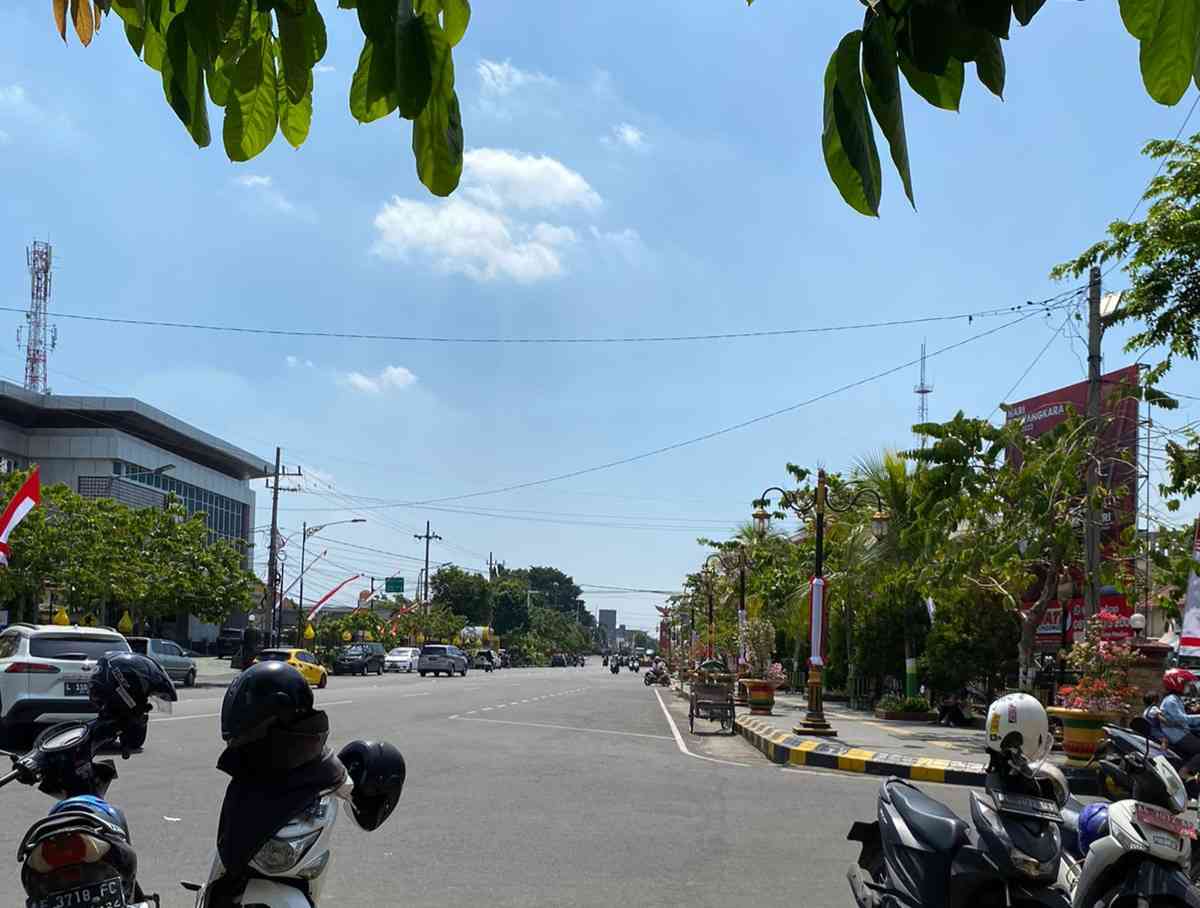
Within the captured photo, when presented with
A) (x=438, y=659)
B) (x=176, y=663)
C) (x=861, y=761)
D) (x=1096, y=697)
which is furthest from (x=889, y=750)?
(x=438, y=659)

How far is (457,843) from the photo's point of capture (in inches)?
345

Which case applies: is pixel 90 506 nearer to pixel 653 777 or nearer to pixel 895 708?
pixel 895 708

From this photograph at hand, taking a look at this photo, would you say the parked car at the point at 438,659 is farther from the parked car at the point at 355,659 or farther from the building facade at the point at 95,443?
the building facade at the point at 95,443

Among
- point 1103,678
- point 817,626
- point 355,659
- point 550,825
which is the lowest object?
point 355,659

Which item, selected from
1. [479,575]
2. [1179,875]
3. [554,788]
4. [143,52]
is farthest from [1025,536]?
[479,575]

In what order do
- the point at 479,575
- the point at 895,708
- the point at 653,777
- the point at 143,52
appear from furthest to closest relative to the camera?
the point at 479,575
the point at 895,708
the point at 653,777
the point at 143,52

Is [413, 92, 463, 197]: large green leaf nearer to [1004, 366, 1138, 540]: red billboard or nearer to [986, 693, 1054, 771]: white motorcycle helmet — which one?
[986, 693, 1054, 771]: white motorcycle helmet

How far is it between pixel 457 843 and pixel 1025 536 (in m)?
13.1

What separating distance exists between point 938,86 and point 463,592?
11752cm

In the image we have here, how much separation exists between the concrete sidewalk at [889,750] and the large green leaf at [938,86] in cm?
1275

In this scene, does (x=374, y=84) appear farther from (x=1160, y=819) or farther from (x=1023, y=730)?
(x=1160, y=819)

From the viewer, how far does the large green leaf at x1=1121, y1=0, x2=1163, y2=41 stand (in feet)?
5.49

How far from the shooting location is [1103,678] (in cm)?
1500

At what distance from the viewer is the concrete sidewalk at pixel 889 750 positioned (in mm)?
13906
